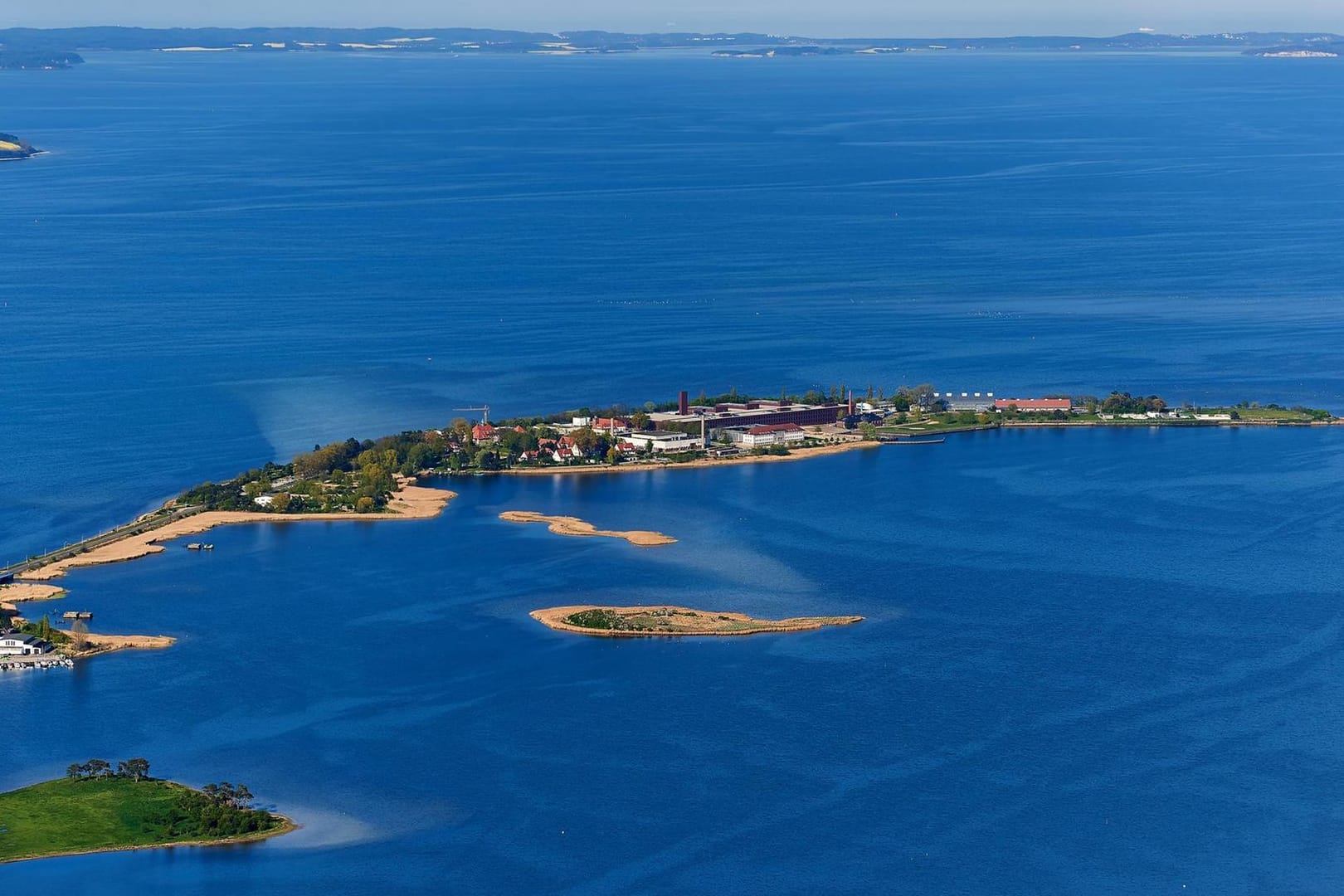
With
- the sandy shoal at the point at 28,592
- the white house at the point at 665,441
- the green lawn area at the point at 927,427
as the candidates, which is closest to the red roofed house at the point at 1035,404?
the green lawn area at the point at 927,427

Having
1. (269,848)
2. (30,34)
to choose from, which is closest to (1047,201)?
(269,848)

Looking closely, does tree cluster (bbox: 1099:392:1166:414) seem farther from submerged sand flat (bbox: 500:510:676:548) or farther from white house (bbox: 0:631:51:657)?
white house (bbox: 0:631:51:657)

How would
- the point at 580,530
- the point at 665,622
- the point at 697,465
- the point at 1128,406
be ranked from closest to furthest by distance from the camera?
the point at 665,622 < the point at 580,530 < the point at 697,465 < the point at 1128,406

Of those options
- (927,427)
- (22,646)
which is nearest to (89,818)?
(22,646)

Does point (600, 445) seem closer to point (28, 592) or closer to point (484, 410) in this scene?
point (484, 410)

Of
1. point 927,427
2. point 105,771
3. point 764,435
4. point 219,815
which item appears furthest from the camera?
point 927,427

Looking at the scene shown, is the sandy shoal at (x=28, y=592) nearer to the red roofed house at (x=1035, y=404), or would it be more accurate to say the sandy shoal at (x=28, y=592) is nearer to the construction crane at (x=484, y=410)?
the construction crane at (x=484, y=410)

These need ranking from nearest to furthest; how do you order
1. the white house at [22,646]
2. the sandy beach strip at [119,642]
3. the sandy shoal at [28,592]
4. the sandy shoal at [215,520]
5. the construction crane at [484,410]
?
the white house at [22,646] < the sandy beach strip at [119,642] < the sandy shoal at [28,592] < the sandy shoal at [215,520] < the construction crane at [484,410]

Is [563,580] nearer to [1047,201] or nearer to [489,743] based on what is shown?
[489,743]
